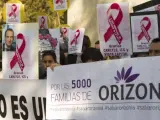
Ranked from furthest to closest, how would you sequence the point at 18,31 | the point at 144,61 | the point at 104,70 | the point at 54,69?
1. the point at 18,31
2. the point at 54,69
3. the point at 104,70
4. the point at 144,61

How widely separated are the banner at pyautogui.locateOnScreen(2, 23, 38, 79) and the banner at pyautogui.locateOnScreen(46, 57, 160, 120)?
0.87 m

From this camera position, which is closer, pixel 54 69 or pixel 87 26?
pixel 54 69

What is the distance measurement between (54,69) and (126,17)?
45.7 inches

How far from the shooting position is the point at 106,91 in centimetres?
549

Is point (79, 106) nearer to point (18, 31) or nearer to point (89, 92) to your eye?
point (89, 92)

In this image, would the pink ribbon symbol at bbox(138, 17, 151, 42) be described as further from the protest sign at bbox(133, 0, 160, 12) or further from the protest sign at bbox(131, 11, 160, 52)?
the protest sign at bbox(133, 0, 160, 12)

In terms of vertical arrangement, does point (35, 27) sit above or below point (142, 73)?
above

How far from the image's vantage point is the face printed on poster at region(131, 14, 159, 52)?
667cm

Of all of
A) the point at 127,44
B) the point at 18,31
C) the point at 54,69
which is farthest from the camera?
the point at 18,31

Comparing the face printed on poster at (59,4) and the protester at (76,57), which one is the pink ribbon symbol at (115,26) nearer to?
the protester at (76,57)

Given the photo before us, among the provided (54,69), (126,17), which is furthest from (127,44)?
(54,69)

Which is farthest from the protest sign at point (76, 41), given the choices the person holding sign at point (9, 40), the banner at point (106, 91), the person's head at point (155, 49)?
the person's head at point (155, 49)

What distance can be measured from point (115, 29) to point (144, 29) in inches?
14.0

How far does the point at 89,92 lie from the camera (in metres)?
5.67
